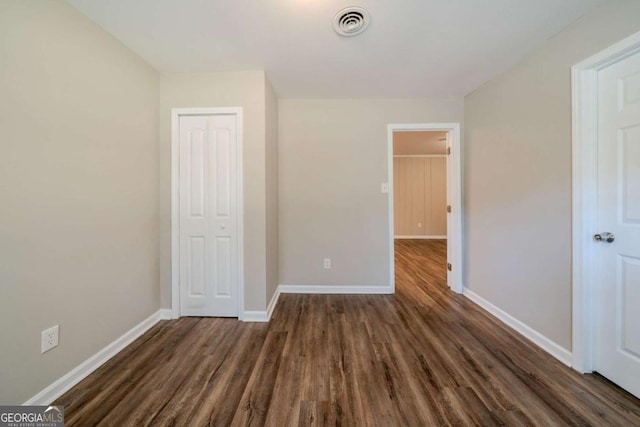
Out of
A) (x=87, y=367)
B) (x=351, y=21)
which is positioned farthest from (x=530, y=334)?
(x=87, y=367)

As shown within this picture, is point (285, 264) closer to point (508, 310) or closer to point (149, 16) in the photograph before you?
point (508, 310)

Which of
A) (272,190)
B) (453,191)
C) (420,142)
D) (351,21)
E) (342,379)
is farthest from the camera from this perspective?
(420,142)

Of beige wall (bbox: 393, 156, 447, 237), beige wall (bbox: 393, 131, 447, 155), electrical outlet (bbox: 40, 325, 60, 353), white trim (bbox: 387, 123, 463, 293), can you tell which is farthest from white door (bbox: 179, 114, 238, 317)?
beige wall (bbox: 393, 156, 447, 237)

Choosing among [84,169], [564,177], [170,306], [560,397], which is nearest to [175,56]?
[84,169]

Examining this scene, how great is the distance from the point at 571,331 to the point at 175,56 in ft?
12.6

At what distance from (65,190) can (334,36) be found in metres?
2.13

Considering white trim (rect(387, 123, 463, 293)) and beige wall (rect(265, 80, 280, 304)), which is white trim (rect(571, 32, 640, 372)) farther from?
beige wall (rect(265, 80, 280, 304))

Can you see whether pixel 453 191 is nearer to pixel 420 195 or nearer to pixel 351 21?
pixel 351 21

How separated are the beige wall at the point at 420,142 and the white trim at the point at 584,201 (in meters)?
2.99

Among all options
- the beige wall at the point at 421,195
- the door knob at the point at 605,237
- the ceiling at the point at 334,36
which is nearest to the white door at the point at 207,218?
the ceiling at the point at 334,36

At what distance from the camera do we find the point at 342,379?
1558 millimetres

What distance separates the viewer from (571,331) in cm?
170

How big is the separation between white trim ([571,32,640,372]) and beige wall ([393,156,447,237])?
552 cm

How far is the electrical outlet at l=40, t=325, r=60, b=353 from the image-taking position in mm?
1377
